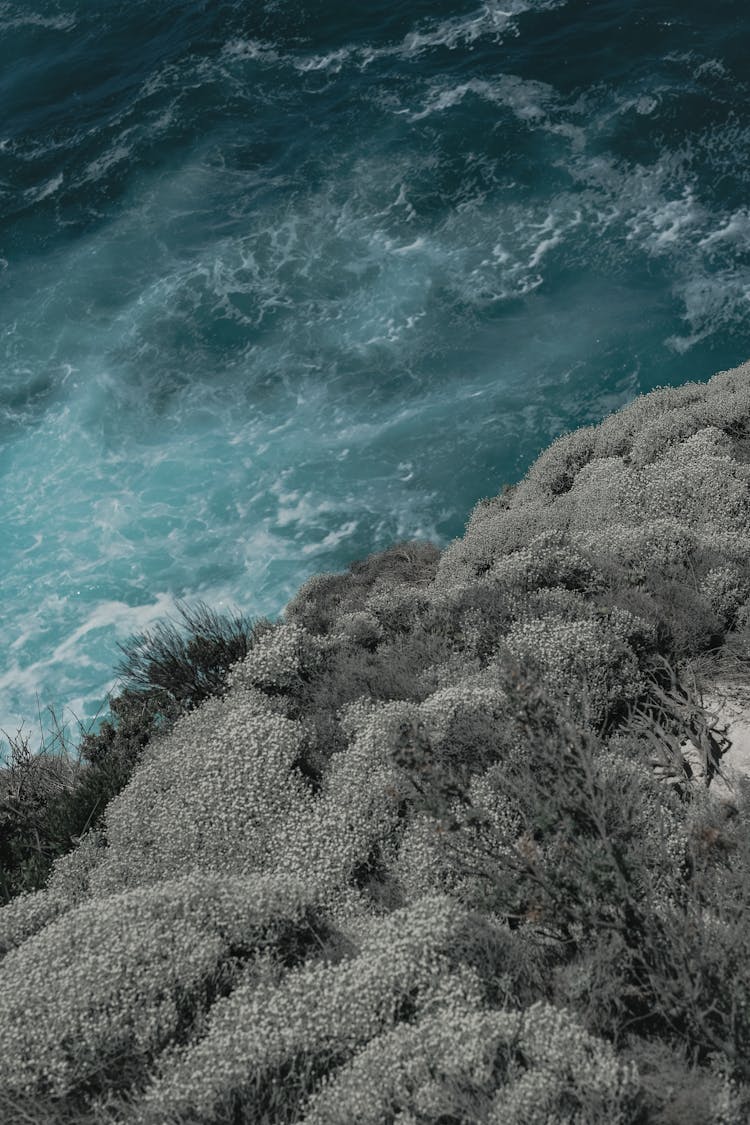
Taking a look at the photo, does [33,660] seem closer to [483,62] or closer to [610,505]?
[610,505]

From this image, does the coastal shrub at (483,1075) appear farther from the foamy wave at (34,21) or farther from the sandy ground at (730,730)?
the foamy wave at (34,21)

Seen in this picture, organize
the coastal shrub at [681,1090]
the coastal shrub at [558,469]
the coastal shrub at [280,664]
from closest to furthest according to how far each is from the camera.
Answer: the coastal shrub at [681,1090] → the coastal shrub at [280,664] → the coastal shrub at [558,469]

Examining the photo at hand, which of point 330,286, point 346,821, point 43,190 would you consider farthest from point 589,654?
point 43,190

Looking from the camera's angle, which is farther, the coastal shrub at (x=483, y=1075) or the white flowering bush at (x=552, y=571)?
the white flowering bush at (x=552, y=571)

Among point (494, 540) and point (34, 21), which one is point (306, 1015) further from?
point (34, 21)

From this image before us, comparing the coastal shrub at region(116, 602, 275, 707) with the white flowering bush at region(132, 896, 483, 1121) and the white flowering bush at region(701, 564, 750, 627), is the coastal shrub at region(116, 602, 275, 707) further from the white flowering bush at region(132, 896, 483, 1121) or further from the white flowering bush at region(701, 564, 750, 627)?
the white flowering bush at region(132, 896, 483, 1121)

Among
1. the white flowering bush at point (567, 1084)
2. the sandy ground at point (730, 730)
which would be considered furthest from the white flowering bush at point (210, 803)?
the sandy ground at point (730, 730)

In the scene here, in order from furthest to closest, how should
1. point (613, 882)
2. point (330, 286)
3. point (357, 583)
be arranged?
1. point (330, 286)
2. point (357, 583)
3. point (613, 882)
